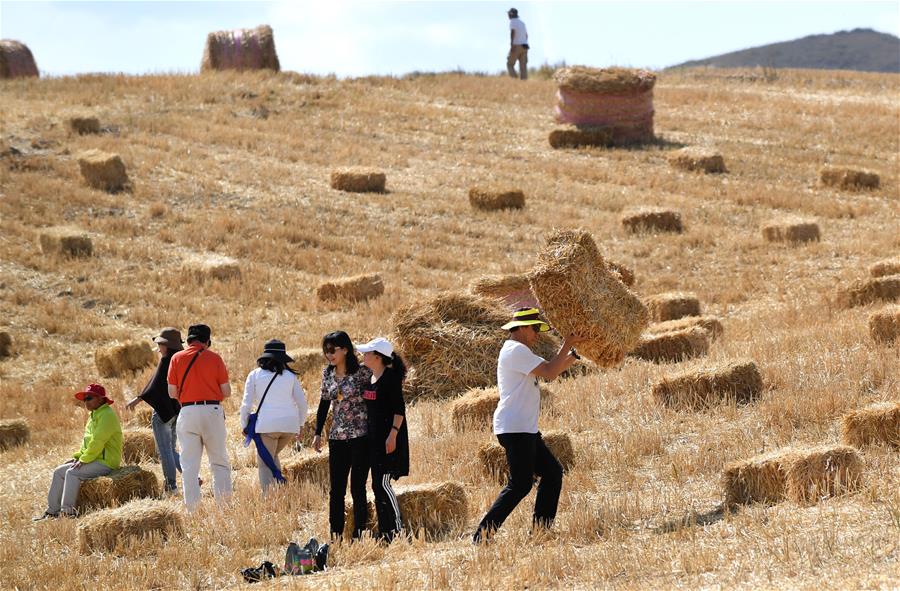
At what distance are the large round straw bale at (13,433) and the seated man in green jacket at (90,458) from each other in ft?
11.7

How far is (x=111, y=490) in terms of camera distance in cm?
1211

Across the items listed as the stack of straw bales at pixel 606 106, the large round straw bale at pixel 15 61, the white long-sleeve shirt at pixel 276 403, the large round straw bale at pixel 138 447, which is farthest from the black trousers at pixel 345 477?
the large round straw bale at pixel 15 61

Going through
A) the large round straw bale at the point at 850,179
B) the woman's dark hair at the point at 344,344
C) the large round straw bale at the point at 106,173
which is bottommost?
the woman's dark hair at the point at 344,344

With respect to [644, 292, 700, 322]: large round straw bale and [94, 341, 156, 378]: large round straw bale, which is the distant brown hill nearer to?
[644, 292, 700, 322]: large round straw bale

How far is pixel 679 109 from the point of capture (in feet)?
117

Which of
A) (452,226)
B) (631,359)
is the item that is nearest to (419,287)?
(452,226)

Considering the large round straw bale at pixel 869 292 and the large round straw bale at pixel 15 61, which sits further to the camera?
the large round straw bale at pixel 15 61

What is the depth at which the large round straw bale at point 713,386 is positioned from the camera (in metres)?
12.9

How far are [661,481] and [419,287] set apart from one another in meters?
10.9

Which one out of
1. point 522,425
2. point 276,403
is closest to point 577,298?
point 522,425

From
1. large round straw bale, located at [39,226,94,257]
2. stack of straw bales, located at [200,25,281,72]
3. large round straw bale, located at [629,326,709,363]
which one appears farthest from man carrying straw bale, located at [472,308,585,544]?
stack of straw bales, located at [200,25,281,72]

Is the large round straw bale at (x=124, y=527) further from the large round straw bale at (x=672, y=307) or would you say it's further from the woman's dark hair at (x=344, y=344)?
the large round straw bale at (x=672, y=307)

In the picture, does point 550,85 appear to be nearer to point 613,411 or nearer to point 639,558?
point 613,411

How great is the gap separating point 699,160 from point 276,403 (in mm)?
18250
